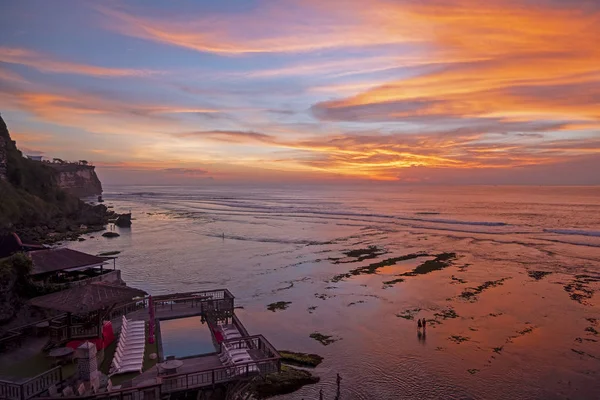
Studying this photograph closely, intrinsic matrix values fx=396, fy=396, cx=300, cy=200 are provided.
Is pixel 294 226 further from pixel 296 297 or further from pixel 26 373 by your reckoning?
pixel 26 373

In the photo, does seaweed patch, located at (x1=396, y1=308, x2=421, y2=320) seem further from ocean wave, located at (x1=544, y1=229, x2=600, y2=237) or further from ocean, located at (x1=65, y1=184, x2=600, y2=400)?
ocean wave, located at (x1=544, y1=229, x2=600, y2=237)

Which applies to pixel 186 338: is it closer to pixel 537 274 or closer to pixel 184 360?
pixel 184 360

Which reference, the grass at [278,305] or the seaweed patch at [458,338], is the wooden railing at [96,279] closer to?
the grass at [278,305]

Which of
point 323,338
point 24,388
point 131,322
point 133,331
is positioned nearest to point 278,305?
point 323,338

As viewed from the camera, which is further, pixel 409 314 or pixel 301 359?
pixel 409 314

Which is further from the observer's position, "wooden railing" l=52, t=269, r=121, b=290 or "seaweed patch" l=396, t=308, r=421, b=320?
"seaweed patch" l=396, t=308, r=421, b=320

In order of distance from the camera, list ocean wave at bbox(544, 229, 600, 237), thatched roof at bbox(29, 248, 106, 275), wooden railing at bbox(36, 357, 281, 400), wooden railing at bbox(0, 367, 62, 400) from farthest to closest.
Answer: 1. ocean wave at bbox(544, 229, 600, 237)
2. thatched roof at bbox(29, 248, 106, 275)
3. wooden railing at bbox(36, 357, 281, 400)
4. wooden railing at bbox(0, 367, 62, 400)

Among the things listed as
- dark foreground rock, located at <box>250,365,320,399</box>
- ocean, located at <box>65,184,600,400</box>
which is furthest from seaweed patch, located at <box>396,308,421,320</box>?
dark foreground rock, located at <box>250,365,320,399</box>
